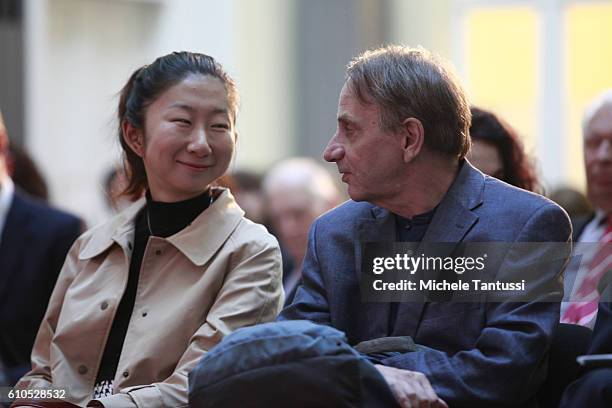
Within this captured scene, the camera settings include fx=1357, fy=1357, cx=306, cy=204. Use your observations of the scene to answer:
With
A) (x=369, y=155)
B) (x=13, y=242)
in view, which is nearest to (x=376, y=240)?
(x=369, y=155)

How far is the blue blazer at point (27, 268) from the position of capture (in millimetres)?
5809

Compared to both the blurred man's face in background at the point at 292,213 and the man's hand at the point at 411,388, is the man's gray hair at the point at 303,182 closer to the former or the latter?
the blurred man's face in background at the point at 292,213

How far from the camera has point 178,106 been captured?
4.29 metres

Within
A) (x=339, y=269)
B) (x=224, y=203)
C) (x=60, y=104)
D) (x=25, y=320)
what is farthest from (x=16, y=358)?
(x=60, y=104)

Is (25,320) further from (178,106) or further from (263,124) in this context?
(263,124)

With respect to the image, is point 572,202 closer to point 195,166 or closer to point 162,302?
point 195,166

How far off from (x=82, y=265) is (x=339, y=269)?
0.98 metres

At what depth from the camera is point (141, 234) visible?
4445 mm

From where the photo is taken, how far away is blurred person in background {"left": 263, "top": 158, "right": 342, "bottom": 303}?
7594mm

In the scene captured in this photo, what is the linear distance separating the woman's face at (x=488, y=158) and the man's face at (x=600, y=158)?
0.52 m

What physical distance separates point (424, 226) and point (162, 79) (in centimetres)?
101

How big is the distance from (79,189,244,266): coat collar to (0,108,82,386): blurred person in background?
4.42 feet

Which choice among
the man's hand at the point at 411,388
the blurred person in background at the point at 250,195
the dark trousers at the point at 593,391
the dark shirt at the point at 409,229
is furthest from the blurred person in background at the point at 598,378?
the blurred person in background at the point at 250,195

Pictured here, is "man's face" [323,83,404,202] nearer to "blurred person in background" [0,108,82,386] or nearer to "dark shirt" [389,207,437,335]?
"dark shirt" [389,207,437,335]
